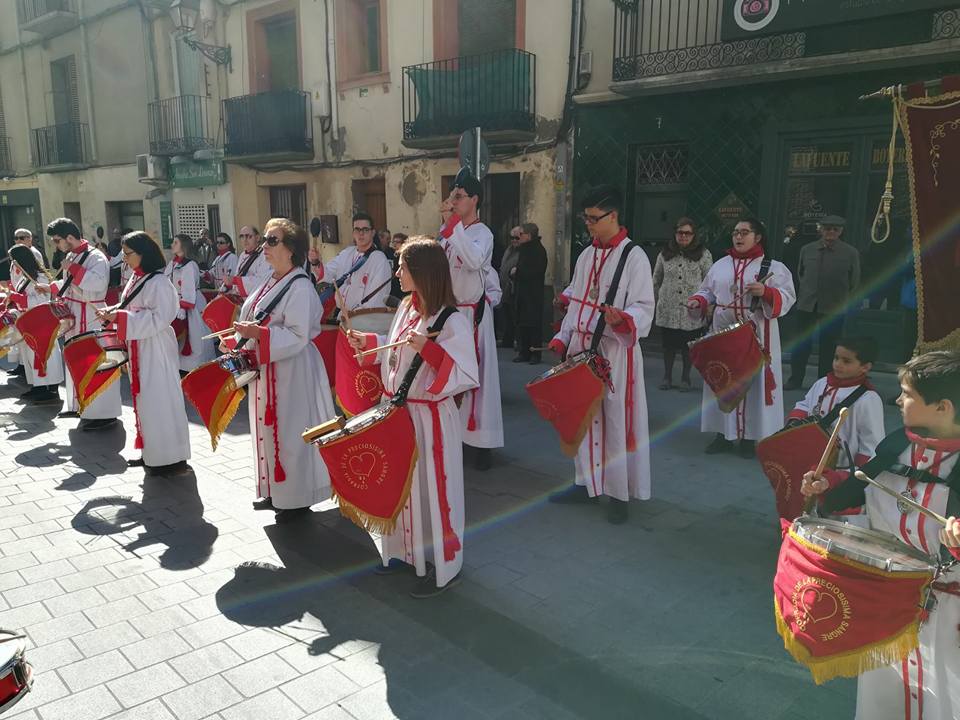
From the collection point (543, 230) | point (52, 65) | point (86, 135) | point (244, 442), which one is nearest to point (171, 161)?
point (86, 135)

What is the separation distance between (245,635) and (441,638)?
98 cm

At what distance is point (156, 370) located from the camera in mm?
5961

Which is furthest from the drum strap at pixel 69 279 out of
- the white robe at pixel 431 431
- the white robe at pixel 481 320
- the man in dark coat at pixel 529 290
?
the man in dark coat at pixel 529 290

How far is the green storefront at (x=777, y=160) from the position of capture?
30.5 feet

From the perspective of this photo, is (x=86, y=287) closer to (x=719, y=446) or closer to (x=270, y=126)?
(x=719, y=446)

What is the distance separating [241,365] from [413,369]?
58.4 inches

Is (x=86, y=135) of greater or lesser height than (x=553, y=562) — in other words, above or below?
above

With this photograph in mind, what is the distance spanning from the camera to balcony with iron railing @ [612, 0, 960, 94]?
8.71 meters

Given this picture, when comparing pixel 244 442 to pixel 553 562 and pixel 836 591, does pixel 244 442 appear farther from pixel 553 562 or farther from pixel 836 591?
pixel 836 591

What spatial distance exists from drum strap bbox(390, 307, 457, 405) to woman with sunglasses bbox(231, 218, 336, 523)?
113cm

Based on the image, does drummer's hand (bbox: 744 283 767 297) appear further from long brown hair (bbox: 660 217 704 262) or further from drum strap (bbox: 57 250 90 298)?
drum strap (bbox: 57 250 90 298)

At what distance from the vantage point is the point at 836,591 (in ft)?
7.29

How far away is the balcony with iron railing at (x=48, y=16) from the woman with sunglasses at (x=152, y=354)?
19022 millimetres

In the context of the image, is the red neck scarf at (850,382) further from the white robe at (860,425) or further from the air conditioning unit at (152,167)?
the air conditioning unit at (152,167)
